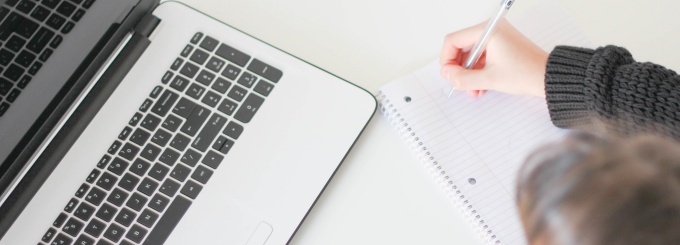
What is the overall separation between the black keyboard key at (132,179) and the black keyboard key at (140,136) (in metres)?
0.02

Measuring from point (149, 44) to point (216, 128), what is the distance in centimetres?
12

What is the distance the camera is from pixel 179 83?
2.35 ft

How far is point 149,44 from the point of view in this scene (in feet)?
2.41

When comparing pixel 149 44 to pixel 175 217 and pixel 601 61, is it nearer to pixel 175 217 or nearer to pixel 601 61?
pixel 175 217

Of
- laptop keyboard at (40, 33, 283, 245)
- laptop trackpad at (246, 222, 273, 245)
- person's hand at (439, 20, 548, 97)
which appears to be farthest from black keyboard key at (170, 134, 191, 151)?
person's hand at (439, 20, 548, 97)

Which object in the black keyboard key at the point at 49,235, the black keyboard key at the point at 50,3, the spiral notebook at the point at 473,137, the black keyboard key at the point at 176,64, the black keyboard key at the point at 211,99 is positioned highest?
the spiral notebook at the point at 473,137

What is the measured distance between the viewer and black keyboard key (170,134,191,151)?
0.68 metres

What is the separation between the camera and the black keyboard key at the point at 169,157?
0.67m

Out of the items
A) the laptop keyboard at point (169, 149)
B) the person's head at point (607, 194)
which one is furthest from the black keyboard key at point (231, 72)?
the person's head at point (607, 194)

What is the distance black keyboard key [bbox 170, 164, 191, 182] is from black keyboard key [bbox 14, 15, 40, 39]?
17cm

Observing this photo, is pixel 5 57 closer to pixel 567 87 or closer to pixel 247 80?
pixel 247 80

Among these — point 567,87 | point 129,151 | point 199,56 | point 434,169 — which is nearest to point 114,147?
point 129,151

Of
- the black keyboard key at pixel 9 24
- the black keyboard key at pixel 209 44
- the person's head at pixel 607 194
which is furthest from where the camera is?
the black keyboard key at pixel 209 44

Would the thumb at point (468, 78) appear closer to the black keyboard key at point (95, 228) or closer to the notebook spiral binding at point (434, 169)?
the notebook spiral binding at point (434, 169)
